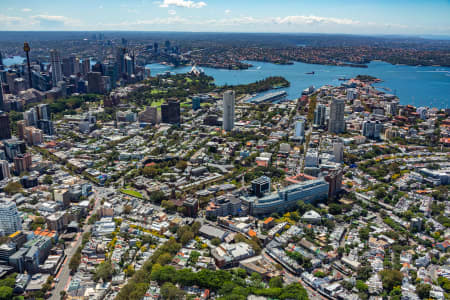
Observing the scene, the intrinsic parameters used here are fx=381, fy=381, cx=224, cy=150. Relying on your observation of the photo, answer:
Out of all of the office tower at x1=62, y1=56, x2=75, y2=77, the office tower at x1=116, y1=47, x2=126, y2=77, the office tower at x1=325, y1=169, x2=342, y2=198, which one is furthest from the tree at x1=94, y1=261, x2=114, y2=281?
the office tower at x1=62, y1=56, x2=75, y2=77

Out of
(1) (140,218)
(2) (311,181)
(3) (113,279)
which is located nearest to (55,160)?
(1) (140,218)

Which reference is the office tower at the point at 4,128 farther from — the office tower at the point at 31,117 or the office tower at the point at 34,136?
the office tower at the point at 31,117

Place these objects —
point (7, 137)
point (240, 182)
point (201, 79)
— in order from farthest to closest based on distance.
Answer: point (201, 79), point (7, 137), point (240, 182)

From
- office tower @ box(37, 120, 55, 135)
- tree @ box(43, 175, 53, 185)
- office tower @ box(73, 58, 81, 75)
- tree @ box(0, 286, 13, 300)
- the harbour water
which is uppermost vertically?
office tower @ box(73, 58, 81, 75)

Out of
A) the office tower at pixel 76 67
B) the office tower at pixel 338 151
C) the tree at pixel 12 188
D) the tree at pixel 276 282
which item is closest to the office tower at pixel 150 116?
the tree at pixel 12 188

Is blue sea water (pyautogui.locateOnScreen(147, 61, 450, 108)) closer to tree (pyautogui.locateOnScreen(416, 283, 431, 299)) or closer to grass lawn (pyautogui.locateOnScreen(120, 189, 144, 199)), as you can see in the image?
grass lawn (pyautogui.locateOnScreen(120, 189, 144, 199))

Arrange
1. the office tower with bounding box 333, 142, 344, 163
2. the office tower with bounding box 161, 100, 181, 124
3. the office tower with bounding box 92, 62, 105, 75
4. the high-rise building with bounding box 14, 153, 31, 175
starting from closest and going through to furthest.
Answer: the high-rise building with bounding box 14, 153, 31, 175 < the office tower with bounding box 333, 142, 344, 163 < the office tower with bounding box 161, 100, 181, 124 < the office tower with bounding box 92, 62, 105, 75

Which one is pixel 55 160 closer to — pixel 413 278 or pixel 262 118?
pixel 262 118
